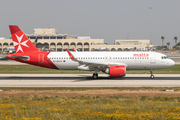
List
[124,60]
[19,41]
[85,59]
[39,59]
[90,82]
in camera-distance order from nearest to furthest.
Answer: [90,82] → [124,60] → [39,59] → [85,59] → [19,41]

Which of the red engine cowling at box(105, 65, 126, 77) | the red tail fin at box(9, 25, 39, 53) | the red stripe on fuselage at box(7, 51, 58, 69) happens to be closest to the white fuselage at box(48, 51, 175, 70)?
the red stripe on fuselage at box(7, 51, 58, 69)

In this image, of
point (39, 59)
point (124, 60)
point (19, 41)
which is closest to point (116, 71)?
point (124, 60)

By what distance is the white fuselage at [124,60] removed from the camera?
34.9 meters

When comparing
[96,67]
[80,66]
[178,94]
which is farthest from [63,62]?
[178,94]

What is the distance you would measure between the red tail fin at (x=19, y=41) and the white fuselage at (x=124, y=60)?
3749 mm

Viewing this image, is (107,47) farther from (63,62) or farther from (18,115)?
(18,115)

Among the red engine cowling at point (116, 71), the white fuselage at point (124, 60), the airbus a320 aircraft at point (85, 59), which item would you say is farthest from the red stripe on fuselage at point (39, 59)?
the red engine cowling at point (116, 71)

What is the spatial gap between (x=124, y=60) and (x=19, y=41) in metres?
16.6

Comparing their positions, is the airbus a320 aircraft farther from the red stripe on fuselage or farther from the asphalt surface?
the asphalt surface

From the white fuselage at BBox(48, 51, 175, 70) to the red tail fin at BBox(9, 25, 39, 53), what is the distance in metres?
3.75

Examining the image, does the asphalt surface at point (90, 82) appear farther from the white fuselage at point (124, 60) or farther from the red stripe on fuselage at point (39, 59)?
the red stripe on fuselage at point (39, 59)

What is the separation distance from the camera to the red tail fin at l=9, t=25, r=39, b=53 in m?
35.4

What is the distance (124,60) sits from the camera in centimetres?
3488

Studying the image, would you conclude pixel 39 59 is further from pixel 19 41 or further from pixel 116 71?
pixel 116 71
